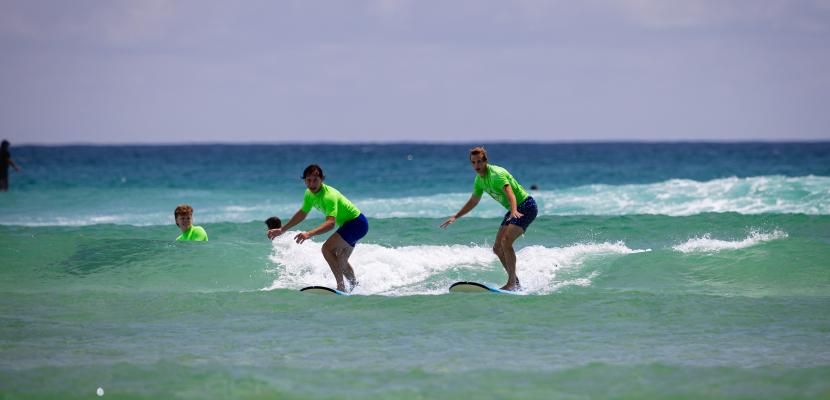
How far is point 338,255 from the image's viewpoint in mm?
10680

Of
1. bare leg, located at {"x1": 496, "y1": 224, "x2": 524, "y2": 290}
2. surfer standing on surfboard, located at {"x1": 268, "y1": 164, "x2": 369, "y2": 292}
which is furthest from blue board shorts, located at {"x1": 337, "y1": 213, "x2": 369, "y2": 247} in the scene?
bare leg, located at {"x1": 496, "y1": 224, "x2": 524, "y2": 290}

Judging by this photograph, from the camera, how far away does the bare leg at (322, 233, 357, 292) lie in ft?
34.7

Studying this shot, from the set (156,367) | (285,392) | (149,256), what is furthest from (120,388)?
(149,256)

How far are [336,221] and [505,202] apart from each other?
6.51 ft

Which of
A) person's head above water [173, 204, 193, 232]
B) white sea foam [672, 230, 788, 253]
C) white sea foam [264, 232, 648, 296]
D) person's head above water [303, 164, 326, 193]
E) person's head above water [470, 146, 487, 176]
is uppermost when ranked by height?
person's head above water [470, 146, 487, 176]

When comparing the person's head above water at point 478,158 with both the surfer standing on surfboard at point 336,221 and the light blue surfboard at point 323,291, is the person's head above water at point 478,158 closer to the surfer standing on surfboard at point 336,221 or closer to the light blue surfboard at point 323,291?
the surfer standing on surfboard at point 336,221

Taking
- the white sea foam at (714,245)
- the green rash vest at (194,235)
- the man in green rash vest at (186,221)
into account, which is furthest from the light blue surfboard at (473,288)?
the green rash vest at (194,235)

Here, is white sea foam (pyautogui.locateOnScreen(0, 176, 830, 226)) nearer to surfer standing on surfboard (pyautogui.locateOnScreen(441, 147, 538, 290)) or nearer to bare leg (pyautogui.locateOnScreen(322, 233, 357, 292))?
surfer standing on surfboard (pyautogui.locateOnScreen(441, 147, 538, 290))

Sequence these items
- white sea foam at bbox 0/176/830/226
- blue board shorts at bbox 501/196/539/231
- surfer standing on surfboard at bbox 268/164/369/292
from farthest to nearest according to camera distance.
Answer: white sea foam at bbox 0/176/830/226 < blue board shorts at bbox 501/196/539/231 < surfer standing on surfboard at bbox 268/164/369/292

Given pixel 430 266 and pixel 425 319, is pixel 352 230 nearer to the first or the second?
pixel 425 319

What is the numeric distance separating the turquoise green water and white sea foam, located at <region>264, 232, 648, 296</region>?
0.15ft

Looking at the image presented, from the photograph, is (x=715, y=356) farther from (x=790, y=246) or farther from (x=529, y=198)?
(x=790, y=246)

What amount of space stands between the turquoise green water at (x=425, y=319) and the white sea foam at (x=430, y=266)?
0.15 feet

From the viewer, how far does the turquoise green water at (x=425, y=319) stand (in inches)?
268
